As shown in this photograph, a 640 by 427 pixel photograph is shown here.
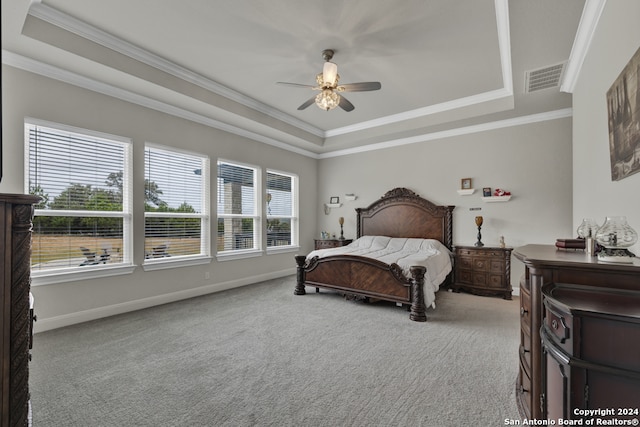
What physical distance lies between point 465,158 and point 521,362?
4.12m

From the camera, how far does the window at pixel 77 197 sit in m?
3.21

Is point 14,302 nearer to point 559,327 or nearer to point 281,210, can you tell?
point 559,327

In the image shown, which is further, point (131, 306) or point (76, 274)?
point (131, 306)

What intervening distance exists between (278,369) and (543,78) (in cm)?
428

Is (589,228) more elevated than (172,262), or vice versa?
(589,228)

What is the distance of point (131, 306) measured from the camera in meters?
3.86

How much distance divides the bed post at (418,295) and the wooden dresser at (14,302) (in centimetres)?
338

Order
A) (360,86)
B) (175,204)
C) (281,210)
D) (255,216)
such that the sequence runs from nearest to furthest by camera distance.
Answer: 1. (360,86)
2. (175,204)
3. (255,216)
4. (281,210)

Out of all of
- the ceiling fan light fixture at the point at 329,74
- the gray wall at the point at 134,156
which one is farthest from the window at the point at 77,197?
the ceiling fan light fixture at the point at 329,74

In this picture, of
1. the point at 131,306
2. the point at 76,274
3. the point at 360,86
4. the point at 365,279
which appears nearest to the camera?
the point at 360,86

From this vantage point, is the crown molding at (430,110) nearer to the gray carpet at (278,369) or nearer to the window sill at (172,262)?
the gray carpet at (278,369)

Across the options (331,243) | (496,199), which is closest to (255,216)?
(331,243)

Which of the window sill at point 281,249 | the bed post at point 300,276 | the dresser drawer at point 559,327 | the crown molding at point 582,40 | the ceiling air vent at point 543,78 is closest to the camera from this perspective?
the dresser drawer at point 559,327

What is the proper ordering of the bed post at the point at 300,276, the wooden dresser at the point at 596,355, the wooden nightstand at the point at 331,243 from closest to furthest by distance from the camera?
1. the wooden dresser at the point at 596,355
2. the bed post at the point at 300,276
3. the wooden nightstand at the point at 331,243
